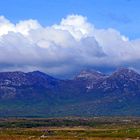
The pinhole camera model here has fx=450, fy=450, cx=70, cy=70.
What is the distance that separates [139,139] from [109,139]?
12.9 meters

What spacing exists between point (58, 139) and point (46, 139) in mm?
5870

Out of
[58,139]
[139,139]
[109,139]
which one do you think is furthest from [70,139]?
[139,139]

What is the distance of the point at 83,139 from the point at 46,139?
16.0 m

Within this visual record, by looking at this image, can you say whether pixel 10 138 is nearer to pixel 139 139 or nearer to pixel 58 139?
pixel 58 139

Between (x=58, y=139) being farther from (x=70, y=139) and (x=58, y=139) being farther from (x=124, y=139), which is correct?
(x=124, y=139)

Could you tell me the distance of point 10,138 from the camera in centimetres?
19512

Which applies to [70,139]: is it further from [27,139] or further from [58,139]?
[27,139]

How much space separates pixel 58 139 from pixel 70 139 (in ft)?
16.7

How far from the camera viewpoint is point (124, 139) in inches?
7731

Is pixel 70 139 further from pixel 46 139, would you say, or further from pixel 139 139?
pixel 139 139

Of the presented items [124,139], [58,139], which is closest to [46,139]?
[58,139]

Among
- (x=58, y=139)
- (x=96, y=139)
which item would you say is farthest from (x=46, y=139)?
(x=96, y=139)

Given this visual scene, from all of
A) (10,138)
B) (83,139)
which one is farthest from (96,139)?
(10,138)

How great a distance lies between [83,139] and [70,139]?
652 centimetres
